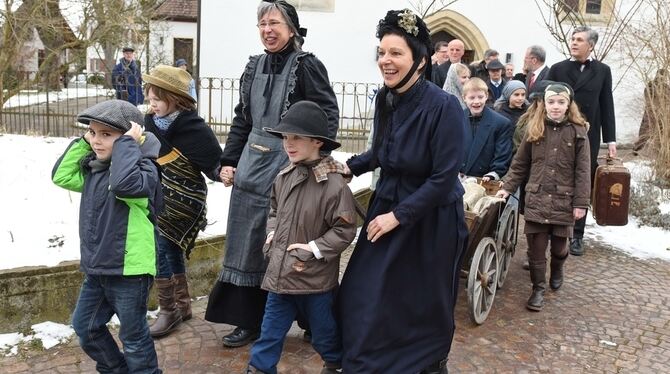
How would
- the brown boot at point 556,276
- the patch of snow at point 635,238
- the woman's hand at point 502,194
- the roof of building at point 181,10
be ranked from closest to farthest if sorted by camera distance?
1. the woman's hand at point 502,194
2. the brown boot at point 556,276
3. the patch of snow at point 635,238
4. the roof of building at point 181,10

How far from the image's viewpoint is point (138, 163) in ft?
9.74

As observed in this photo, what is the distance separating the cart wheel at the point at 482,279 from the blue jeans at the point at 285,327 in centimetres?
136

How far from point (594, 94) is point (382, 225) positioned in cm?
416

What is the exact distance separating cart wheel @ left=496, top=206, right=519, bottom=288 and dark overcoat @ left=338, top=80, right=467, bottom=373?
1827 mm

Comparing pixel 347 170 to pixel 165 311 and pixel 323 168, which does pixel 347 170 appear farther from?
pixel 165 311

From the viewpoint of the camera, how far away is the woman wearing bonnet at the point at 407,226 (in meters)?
2.92

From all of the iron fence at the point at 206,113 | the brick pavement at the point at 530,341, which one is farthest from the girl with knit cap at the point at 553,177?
the iron fence at the point at 206,113

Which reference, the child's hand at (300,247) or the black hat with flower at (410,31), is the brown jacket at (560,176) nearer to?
the black hat with flower at (410,31)

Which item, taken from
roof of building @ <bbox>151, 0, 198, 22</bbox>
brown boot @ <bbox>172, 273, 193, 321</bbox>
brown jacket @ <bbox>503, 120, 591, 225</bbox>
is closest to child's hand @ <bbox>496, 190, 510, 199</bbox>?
brown jacket @ <bbox>503, 120, 591, 225</bbox>

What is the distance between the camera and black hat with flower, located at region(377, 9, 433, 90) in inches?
114

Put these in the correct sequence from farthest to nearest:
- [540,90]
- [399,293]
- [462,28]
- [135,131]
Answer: [462,28]
[540,90]
[399,293]
[135,131]

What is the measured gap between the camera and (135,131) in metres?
3.01

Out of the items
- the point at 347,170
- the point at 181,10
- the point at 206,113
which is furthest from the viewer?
the point at 181,10

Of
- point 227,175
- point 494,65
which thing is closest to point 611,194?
point 494,65
